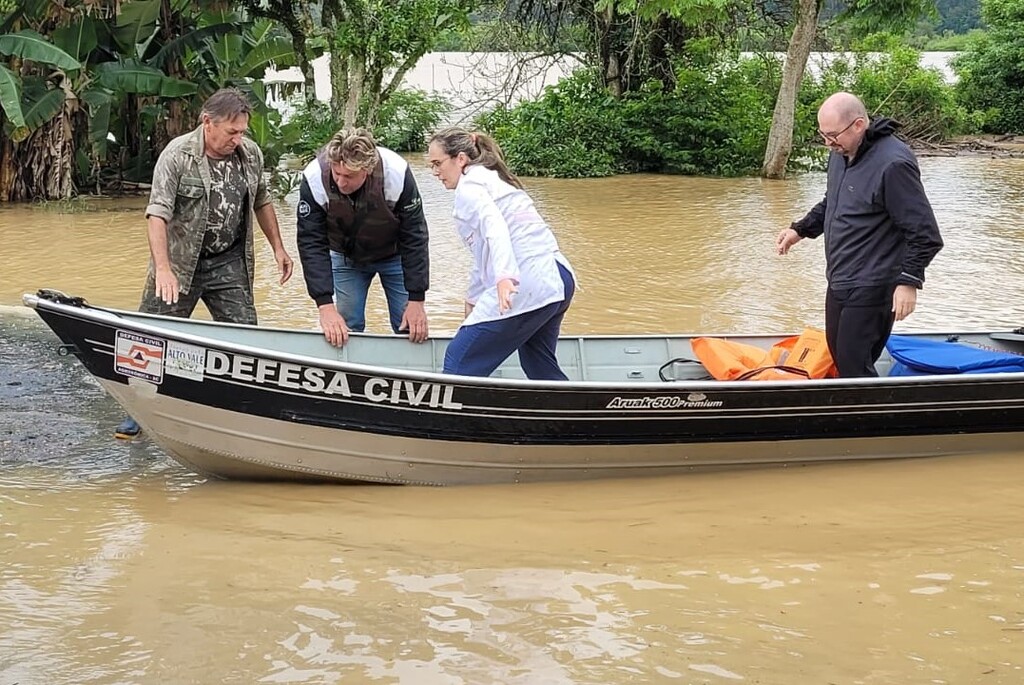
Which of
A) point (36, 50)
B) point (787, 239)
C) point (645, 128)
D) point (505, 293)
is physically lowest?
point (505, 293)

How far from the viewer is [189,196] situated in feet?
21.1

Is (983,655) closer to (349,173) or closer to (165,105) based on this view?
(349,173)

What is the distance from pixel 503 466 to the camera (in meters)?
6.29

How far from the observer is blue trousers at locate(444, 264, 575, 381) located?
597 centimetres

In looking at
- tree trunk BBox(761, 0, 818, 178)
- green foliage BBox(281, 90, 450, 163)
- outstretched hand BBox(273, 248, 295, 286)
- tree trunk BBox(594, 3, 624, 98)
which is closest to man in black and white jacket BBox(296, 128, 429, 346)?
outstretched hand BBox(273, 248, 295, 286)

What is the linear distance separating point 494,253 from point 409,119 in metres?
22.0

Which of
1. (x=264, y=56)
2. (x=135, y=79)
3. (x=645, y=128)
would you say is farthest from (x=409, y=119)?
(x=135, y=79)

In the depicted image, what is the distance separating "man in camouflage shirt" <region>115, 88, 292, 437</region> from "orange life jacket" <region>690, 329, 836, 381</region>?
242 cm

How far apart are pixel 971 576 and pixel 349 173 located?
335 cm

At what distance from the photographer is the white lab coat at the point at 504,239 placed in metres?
5.72

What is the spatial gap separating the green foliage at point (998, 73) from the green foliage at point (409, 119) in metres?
12.4

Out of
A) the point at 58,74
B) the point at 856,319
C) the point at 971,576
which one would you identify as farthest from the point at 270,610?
the point at 58,74

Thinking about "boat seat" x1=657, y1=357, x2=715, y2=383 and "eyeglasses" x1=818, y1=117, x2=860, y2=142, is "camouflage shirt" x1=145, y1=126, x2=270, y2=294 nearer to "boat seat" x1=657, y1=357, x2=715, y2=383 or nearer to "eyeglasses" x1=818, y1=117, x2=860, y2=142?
"boat seat" x1=657, y1=357, x2=715, y2=383

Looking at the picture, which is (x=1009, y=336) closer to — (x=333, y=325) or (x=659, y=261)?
(x=333, y=325)
